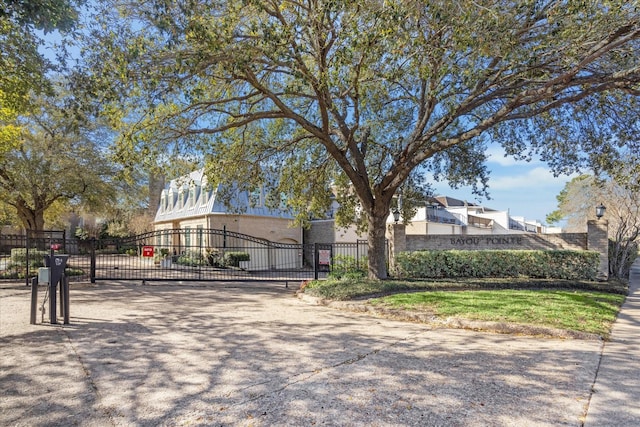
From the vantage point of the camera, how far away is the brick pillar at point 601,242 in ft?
46.6

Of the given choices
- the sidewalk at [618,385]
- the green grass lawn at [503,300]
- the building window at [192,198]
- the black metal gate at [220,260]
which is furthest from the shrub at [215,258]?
the sidewalk at [618,385]

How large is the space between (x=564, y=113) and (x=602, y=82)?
340 cm

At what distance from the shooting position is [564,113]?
37.9 ft

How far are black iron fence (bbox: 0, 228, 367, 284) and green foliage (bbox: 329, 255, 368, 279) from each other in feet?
0.15

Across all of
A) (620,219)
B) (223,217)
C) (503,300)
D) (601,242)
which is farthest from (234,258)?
(620,219)

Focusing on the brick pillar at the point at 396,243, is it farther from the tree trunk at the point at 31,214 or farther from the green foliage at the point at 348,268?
the tree trunk at the point at 31,214

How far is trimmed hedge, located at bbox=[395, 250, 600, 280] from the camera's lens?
561 inches

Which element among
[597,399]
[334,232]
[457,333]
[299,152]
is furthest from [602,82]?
[334,232]

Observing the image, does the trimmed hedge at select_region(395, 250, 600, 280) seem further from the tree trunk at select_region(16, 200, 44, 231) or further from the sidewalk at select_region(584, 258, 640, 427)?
the tree trunk at select_region(16, 200, 44, 231)

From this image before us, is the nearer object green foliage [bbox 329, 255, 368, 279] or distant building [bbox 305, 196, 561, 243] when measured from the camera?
green foliage [bbox 329, 255, 368, 279]

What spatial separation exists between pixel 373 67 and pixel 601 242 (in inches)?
433

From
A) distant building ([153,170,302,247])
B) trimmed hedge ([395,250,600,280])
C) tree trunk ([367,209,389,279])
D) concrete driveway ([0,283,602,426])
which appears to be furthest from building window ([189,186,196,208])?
concrete driveway ([0,283,602,426])

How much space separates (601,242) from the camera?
14273mm

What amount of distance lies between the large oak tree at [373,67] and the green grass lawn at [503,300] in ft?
6.38
